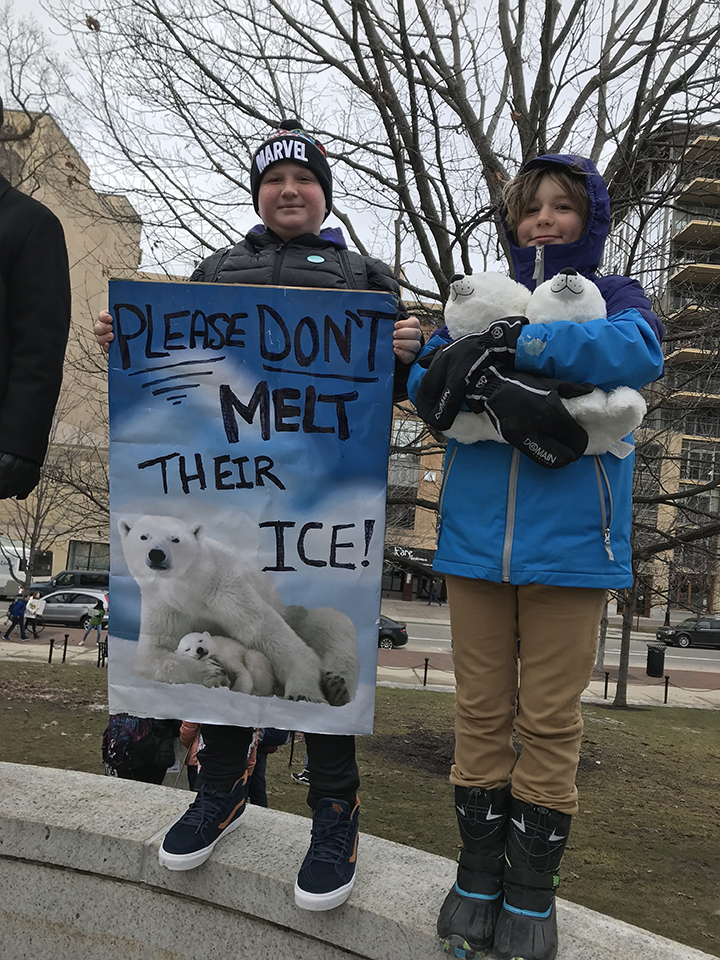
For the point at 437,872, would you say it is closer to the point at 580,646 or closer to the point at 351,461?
the point at 580,646

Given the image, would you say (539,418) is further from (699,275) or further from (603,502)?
(699,275)

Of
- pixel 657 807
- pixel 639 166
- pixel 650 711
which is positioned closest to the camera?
pixel 639 166

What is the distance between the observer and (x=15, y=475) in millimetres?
2512

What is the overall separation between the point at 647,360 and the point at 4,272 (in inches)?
83.4

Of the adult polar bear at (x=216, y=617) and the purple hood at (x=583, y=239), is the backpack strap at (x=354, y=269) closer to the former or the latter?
the purple hood at (x=583, y=239)

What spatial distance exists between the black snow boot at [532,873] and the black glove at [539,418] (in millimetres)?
942

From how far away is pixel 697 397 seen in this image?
771cm

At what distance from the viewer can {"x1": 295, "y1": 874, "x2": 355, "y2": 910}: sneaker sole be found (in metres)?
2.14

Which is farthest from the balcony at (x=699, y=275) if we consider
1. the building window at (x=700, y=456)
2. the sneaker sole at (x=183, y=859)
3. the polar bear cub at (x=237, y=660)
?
the sneaker sole at (x=183, y=859)

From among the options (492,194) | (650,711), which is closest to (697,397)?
(492,194)

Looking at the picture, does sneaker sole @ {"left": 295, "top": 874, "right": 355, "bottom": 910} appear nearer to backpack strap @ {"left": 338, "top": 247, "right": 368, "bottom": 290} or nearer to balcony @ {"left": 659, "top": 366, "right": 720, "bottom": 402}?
backpack strap @ {"left": 338, "top": 247, "right": 368, "bottom": 290}

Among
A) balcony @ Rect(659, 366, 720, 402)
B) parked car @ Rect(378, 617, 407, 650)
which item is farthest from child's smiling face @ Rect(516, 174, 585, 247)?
parked car @ Rect(378, 617, 407, 650)

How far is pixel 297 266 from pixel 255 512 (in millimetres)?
854

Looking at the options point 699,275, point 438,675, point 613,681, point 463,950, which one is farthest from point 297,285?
point 613,681
